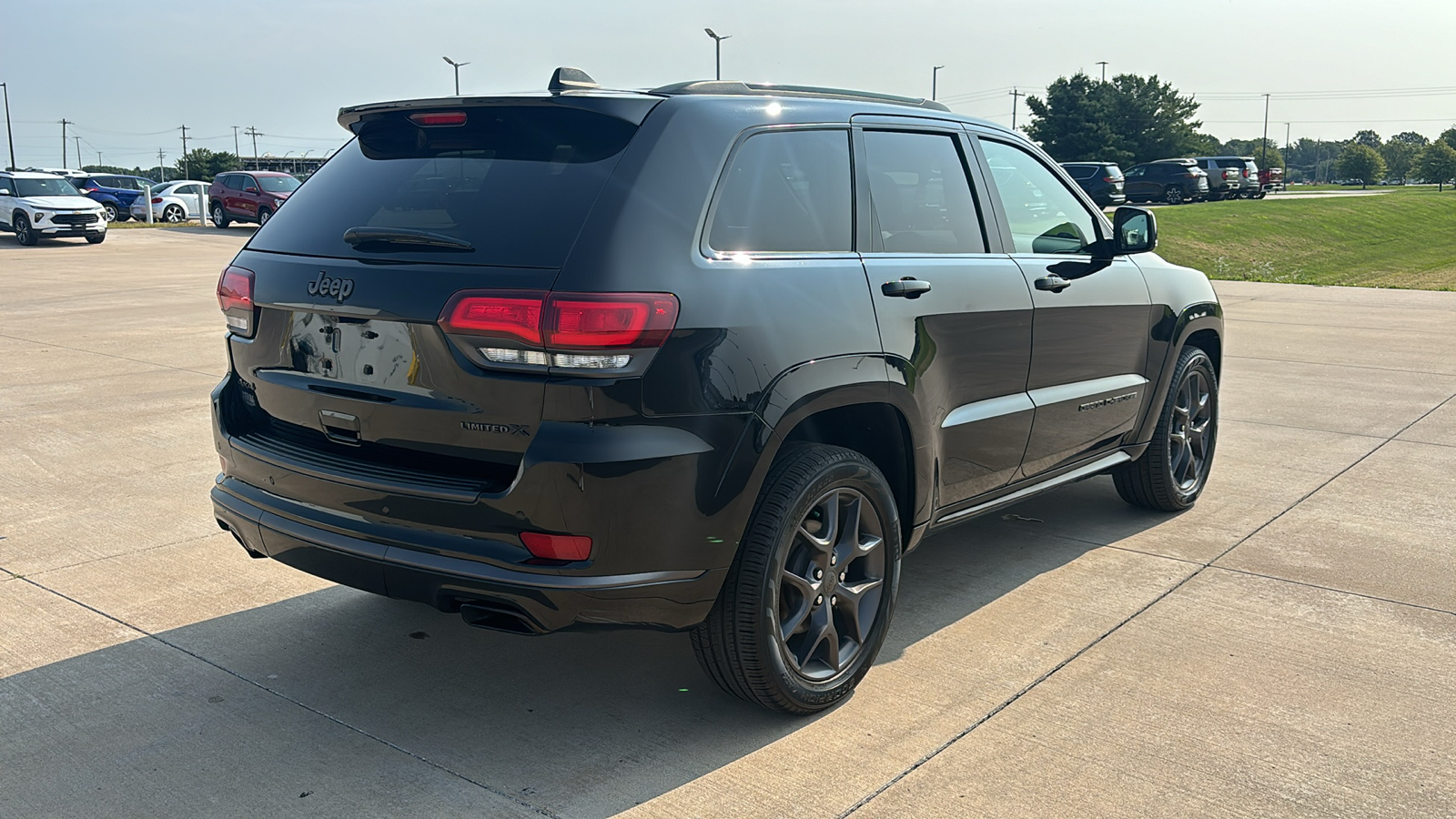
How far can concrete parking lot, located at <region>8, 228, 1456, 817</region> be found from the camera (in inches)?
122

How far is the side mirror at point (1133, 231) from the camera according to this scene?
4988 millimetres

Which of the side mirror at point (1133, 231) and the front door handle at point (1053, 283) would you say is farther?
the side mirror at point (1133, 231)

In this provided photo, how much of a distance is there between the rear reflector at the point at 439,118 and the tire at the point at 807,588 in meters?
1.31

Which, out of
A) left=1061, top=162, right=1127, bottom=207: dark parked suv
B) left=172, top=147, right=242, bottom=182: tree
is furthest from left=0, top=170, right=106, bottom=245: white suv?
left=172, top=147, right=242, bottom=182: tree

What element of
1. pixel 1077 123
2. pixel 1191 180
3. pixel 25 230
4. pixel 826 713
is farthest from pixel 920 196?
pixel 1077 123

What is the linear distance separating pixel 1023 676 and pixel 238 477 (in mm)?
2507

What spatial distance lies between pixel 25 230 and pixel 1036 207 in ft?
98.2

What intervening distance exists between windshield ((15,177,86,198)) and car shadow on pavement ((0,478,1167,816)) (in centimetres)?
2983

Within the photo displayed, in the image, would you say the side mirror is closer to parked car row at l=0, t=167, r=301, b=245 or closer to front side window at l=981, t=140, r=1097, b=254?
front side window at l=981, t=140, r=1097, b=254

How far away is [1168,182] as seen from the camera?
45281 millimetres

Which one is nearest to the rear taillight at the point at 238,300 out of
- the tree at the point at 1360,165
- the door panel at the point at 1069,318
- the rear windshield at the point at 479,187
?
the rear windshield at the point at 479,187

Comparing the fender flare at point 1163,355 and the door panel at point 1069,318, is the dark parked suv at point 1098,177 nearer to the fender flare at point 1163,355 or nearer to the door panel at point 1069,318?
the fender flare at point 1163,355

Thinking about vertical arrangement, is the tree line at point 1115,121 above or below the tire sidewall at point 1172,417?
above

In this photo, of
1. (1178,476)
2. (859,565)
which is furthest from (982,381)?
(1178,476)
